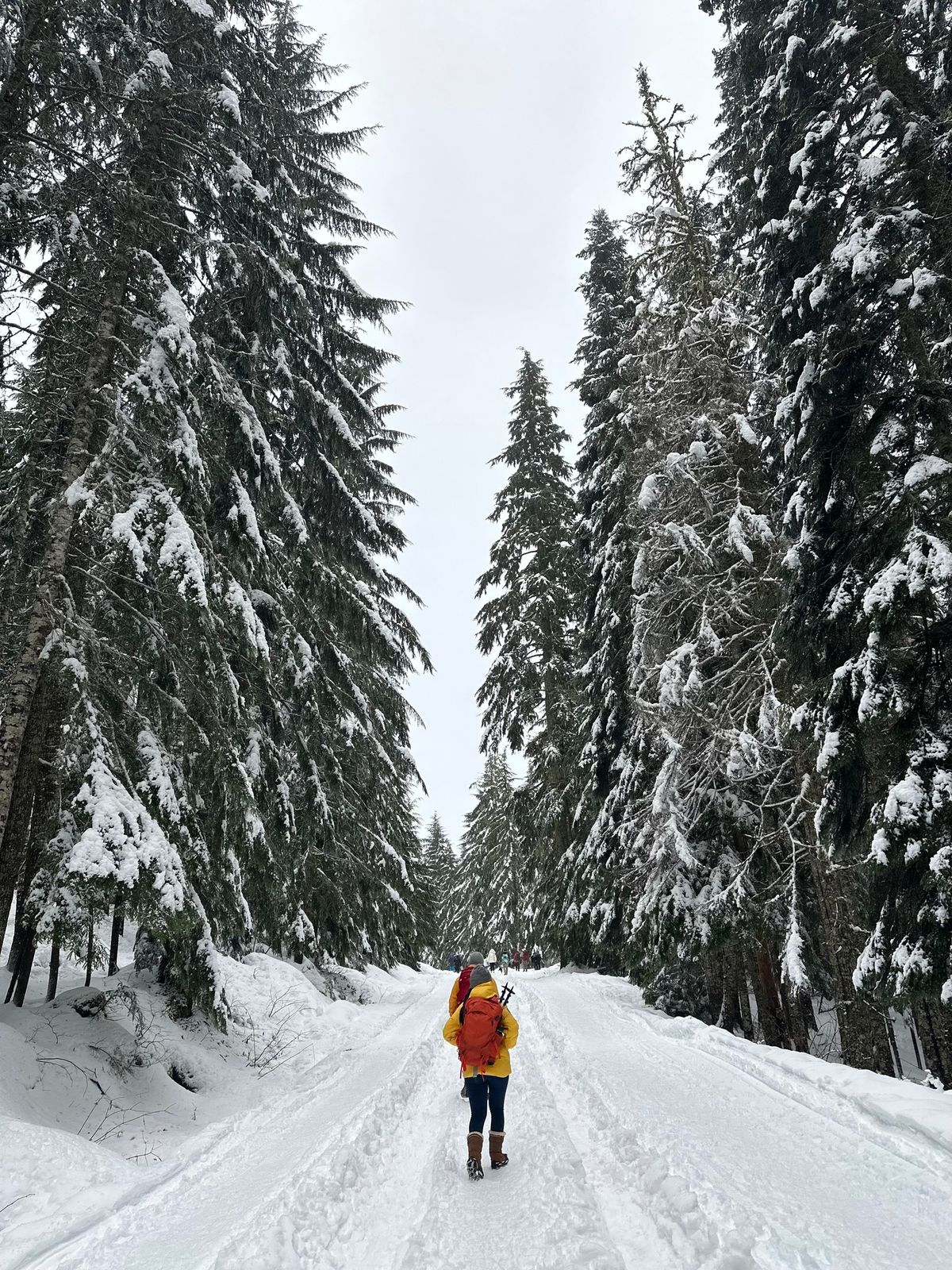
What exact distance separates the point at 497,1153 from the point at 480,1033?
78cm

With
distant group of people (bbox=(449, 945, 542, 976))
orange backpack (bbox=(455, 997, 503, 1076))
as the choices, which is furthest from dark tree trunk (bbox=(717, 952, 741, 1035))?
distant group of people (bbox=(449, 945, 542, 976))

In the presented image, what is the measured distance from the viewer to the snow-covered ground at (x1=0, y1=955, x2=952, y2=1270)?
11.9 ft

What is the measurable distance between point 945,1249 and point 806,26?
35.6ft

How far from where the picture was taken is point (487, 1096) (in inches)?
Result: 209

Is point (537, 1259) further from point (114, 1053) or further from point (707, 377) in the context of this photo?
point (707, 377)

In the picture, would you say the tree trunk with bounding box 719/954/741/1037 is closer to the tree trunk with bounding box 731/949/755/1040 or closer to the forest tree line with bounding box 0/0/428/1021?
the tree trunk with bounding box 731/949/755/1040

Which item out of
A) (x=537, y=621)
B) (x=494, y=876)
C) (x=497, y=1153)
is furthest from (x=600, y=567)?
(x=494, y=876)

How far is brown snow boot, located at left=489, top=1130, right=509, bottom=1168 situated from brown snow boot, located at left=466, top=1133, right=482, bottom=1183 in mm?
122

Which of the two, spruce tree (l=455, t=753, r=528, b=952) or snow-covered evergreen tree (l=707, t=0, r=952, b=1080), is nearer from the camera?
snow-covered evergreen tree (l=707, t=0, r=952, b=1080)

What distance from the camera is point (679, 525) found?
10562 mm

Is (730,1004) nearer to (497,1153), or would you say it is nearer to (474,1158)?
(497,1153)


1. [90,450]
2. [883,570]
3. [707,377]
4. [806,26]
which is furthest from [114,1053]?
[806,26]

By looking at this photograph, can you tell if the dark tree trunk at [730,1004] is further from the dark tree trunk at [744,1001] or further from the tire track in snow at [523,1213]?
the tire track in snow at [523,1213]

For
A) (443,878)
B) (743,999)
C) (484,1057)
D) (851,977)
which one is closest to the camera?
(484,1057)
